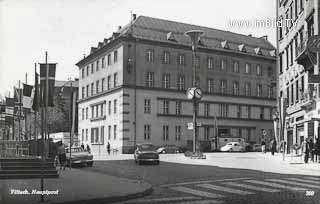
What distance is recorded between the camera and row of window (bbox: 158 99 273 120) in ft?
213

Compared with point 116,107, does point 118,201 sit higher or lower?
lower

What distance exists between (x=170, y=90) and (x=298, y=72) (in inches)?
1258

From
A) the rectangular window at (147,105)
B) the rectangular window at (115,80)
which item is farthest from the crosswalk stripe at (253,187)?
the rectangular window at (147,105)

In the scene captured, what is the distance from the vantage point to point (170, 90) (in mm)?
65562

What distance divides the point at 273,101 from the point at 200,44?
55.4ft

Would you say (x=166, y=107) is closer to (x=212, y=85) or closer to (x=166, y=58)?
(x=166, y=58)

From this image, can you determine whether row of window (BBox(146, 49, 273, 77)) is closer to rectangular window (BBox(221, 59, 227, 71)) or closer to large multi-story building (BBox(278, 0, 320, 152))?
rectangular window (BBox(221, 59, 227, 71))

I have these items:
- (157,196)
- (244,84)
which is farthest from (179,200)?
(244,84)

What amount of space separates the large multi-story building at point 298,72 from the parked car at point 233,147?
21.3 m

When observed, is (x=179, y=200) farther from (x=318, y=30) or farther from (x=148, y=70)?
(x=148, y=70)

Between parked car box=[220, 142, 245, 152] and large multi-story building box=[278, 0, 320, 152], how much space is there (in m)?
21.3

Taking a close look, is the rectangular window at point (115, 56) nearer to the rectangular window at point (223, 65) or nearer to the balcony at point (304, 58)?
the rectangular window at point (223, 65)

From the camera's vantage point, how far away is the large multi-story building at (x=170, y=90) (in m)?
59.1

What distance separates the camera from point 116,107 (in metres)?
61.3
